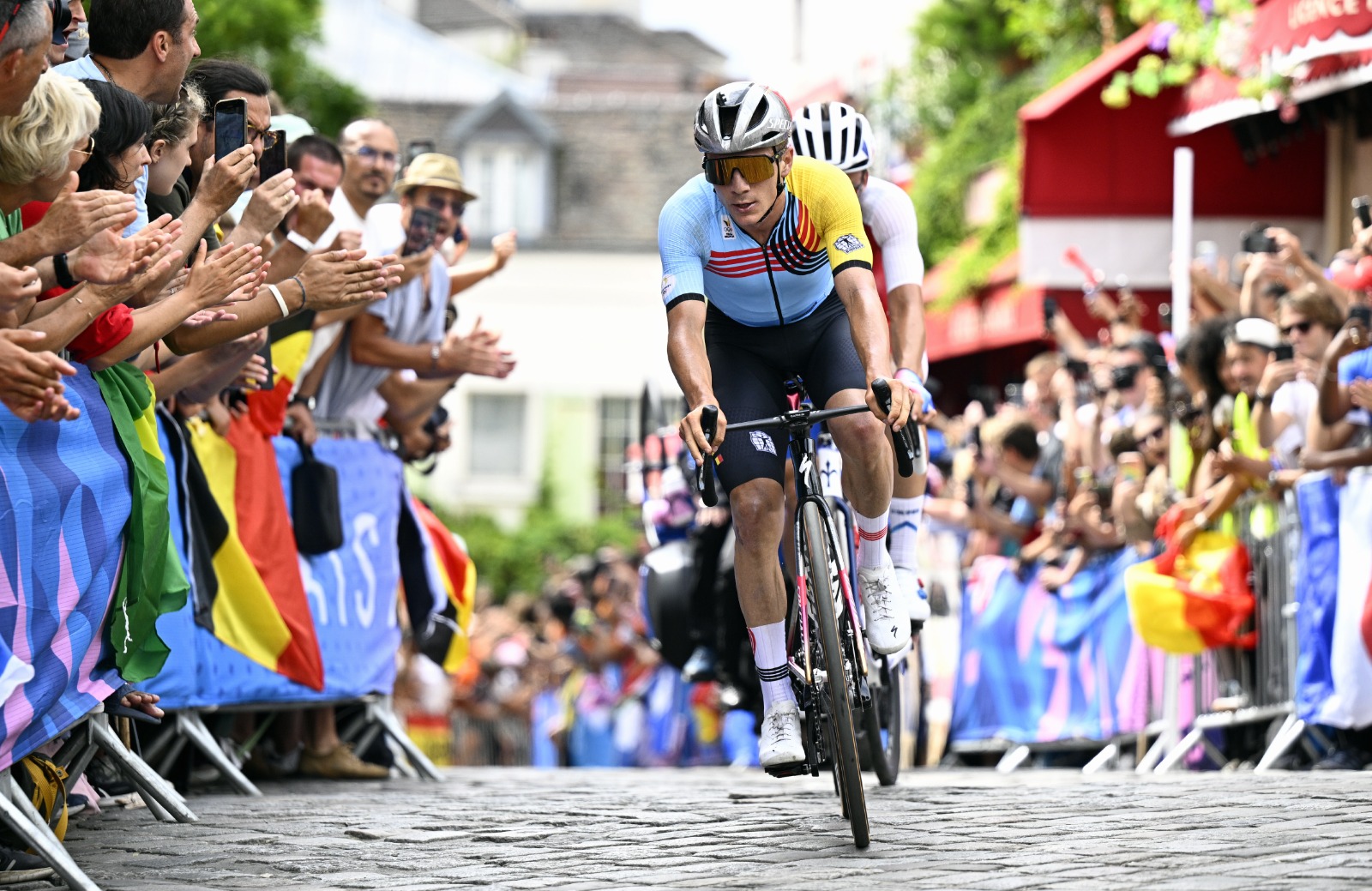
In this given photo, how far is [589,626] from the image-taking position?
21.2 metres

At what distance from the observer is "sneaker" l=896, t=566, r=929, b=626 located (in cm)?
853

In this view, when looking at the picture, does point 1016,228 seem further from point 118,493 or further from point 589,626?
point 118,493

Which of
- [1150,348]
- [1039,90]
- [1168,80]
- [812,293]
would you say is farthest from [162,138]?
[1039,90]

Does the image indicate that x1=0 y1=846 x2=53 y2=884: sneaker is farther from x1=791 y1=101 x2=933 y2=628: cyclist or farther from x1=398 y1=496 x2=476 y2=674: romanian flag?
x1=398 y1=496 x2=476 y2=674: romanian flag

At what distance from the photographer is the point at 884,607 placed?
786 centimetres

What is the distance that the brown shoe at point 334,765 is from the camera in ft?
34.1

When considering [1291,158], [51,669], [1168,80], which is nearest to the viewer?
[51,669]

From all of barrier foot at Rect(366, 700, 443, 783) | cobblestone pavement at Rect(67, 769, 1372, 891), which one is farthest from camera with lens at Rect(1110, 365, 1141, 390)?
barrier foot at Rect(366, 700, 443, 783)

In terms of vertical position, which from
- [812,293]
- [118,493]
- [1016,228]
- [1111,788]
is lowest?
[1111,788]

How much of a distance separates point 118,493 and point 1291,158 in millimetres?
14522

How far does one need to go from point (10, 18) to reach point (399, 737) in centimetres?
561

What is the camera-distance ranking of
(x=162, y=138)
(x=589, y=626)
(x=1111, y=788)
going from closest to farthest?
(x=162, y=138) → (x=1111, y=788) → (x=589, y=626)

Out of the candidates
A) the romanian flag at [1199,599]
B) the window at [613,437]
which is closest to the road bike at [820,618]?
the romanian flag at [1199,599]

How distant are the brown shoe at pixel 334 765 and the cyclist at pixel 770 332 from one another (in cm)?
343
